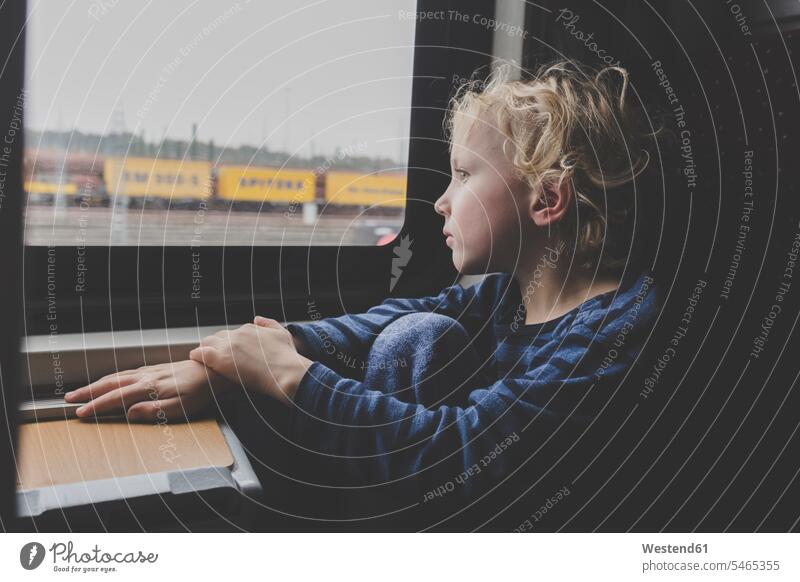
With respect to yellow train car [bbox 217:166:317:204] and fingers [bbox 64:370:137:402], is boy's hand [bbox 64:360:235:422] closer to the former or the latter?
fingers [bbox 64:370:137:402]

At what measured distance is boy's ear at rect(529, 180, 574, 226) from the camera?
2.05ft

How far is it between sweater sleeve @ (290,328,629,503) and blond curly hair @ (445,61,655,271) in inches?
4.0

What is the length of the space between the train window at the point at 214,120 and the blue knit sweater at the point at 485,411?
0.53ft

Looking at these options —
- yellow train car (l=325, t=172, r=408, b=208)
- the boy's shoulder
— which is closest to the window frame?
yellow train car (l=325, t=172, r=408, b=208)

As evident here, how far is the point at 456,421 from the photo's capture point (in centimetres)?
58

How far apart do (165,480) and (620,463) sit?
1.28ft

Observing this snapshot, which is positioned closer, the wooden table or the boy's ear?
the wooden table

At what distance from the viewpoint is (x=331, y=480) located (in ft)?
2.02

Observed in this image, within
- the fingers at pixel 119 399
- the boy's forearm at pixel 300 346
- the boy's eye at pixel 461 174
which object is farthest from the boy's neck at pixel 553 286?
the fingers at pixel 119 399

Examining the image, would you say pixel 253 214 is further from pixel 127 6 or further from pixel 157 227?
pixel 127 6

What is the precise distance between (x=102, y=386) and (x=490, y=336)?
0.35 meters

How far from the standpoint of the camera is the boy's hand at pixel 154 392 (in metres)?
0.57
